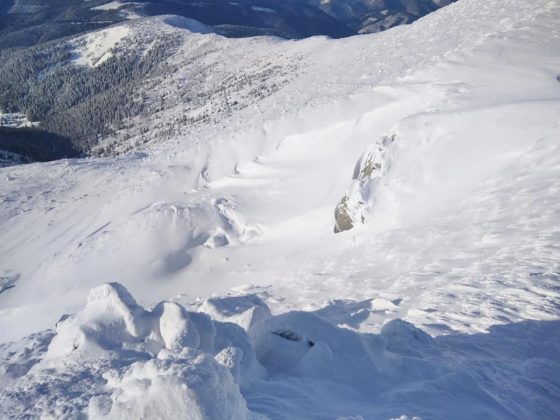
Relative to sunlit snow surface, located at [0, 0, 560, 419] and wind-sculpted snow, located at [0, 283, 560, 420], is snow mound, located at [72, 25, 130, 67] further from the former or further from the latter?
wind-sculpted snow, located at [0, 283, 560, 420]

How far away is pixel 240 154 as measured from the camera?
40.1 metres

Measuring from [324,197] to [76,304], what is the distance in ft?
52.0

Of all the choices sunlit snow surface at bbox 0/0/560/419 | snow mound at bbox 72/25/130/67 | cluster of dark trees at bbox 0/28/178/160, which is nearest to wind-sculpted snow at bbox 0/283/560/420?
sunlit snow surface at bbox 0/0/560/419

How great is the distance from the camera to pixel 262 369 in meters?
7.78

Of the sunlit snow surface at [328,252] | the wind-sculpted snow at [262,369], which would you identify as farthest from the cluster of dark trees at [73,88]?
the wind-sculpted snow at [262,369]

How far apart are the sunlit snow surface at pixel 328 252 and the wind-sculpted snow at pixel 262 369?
1.4 inches

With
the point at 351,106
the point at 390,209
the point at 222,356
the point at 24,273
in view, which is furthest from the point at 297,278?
the point at 24,273

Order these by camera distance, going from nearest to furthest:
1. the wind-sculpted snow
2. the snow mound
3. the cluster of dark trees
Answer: the wind-sculpted snow < the cluster of dark trees < the snow mound

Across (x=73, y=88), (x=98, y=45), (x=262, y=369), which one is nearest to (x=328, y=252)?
(x=262, y=369)

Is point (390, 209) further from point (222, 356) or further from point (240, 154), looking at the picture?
point (240, 154)

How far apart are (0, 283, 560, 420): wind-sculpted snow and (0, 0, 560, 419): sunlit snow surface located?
4 cm

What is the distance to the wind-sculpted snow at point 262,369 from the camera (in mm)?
5445

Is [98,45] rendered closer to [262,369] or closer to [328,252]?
[328,252]

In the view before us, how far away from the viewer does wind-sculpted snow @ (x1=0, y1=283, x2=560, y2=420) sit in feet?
17.9
